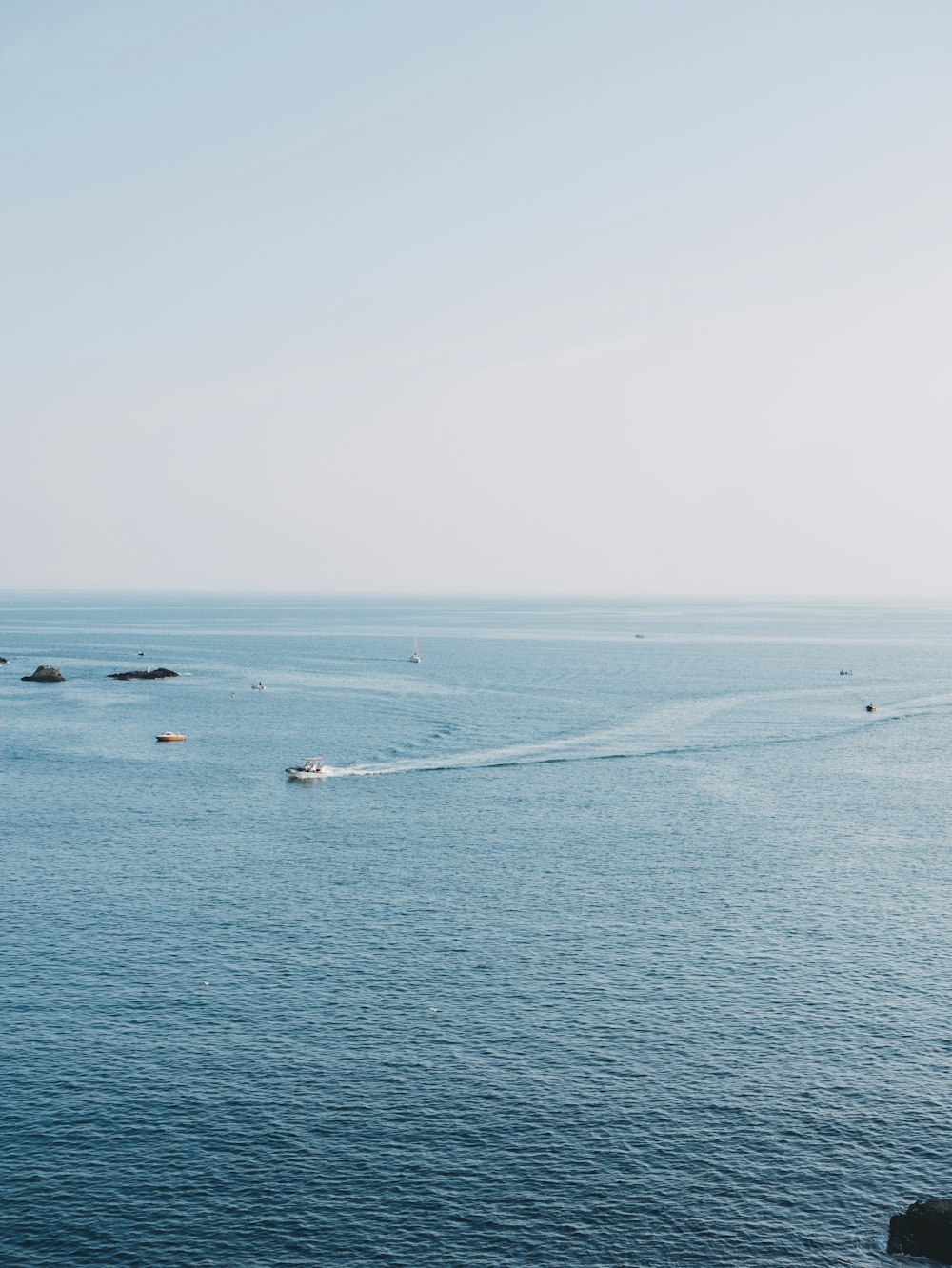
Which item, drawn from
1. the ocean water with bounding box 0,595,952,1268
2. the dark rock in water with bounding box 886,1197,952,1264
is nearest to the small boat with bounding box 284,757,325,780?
the ocean water with bounding box 0,595,952,1268

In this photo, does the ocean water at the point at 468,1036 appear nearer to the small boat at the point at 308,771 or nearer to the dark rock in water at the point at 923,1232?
the dark rock in water at the point at 923,1232

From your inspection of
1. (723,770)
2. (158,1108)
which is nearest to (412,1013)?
(158,1108)

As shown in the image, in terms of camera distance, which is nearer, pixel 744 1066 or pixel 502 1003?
pixel 744 1066

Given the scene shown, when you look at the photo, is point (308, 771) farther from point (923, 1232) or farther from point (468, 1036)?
point (923, 1232)

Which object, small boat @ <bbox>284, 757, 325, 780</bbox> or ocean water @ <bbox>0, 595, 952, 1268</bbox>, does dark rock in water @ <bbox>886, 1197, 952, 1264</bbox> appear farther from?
small boat @ <bbox>284, 757, 325, 780</bbox>

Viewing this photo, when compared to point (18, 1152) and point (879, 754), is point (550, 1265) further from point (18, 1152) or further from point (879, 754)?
point (879, 754)

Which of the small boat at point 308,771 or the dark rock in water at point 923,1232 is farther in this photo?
the small boat at point 308,771

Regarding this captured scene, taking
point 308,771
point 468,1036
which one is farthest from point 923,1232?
point 308,771

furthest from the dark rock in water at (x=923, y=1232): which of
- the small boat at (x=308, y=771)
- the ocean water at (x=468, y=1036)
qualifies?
the small boat at (x=308, y=771)
